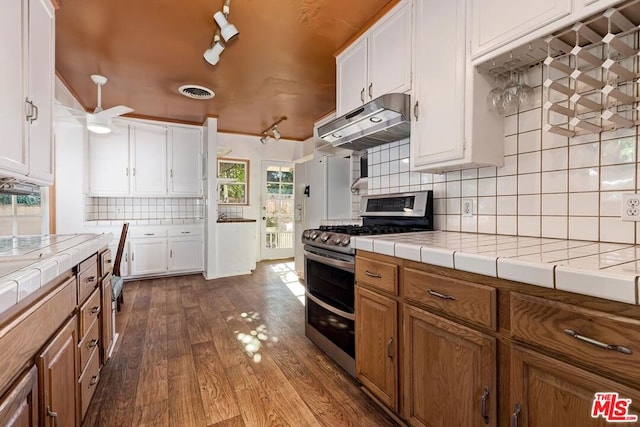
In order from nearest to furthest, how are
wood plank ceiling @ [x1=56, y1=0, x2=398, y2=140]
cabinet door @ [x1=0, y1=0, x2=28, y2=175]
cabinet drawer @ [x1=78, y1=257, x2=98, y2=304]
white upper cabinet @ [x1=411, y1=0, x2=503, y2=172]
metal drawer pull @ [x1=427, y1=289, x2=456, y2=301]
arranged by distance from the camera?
1. metal drawer pull @ [x1=427, y1=289, x2=456, y2=301]
2. cabinet door @ [x1=0, y1=0, x2=28, y2=175]
3. cabinet drawer @ [x1=78, y1=257, x2=98, y2=304]
4. white upper cabinet @ [x1=411, y1=0, x2=503, y2=172]
5. wood plank ceiling @ [x1=56, y1=0, x2=398, y2=140]

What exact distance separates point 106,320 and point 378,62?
94.8 inches

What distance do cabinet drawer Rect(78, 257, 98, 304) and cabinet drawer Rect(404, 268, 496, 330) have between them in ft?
4.80

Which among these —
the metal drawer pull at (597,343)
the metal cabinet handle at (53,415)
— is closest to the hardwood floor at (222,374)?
the metal cabinet handle at (53,415)

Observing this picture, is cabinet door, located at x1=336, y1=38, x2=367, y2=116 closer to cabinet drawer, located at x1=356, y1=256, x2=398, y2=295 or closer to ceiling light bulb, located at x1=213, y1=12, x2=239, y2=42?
ceiling light bulb, located at x1=213, y1=12, x2=239, y2=42

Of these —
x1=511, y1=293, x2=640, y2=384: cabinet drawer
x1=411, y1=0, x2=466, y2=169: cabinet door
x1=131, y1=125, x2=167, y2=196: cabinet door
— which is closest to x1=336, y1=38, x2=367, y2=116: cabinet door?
x1=411, y1=0, x2=466, y2=169: cabinet door

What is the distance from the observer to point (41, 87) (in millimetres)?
1579

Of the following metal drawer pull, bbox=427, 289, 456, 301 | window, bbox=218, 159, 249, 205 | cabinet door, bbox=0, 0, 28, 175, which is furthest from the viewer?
window, bbox=218, 159, 249, 205

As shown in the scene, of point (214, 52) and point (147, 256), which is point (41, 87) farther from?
point (147, 256)

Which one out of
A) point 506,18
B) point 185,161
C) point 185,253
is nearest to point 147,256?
point 185,253

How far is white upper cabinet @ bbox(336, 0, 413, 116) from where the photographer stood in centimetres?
177

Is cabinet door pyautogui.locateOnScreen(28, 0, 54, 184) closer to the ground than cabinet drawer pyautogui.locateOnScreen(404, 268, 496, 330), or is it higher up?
higher up

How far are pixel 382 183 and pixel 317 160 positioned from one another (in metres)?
1.87

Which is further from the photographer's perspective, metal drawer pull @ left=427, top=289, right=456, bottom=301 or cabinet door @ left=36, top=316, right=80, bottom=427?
metal drawer pull @ left=427, top=289, right=456, bottom=301
